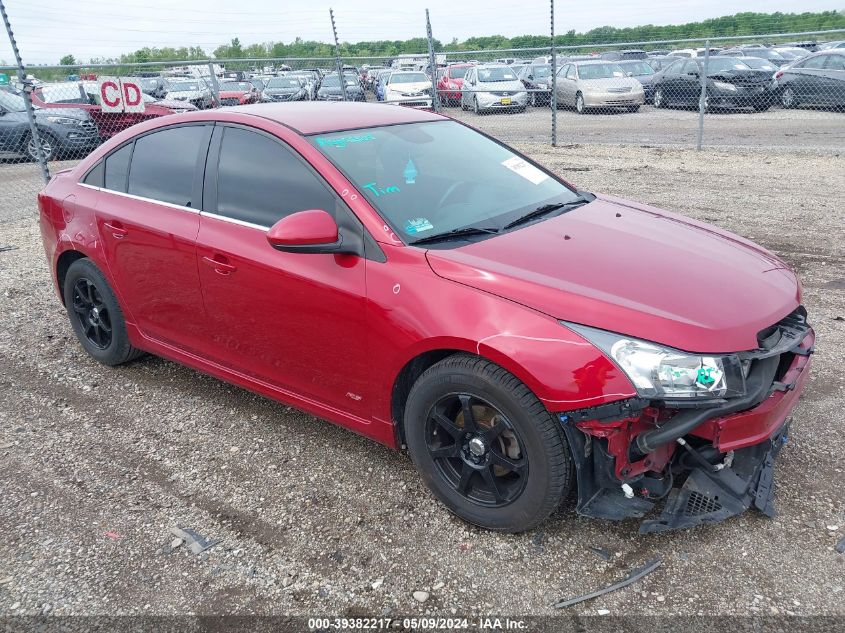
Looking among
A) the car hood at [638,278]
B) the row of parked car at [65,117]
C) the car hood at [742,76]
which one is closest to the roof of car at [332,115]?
the car hood at [638,278]

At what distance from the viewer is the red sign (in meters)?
10.6

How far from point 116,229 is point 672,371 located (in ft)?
10.7

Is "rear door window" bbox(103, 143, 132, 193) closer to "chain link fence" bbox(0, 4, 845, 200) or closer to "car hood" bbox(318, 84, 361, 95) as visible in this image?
"chain link fence" bbox(0, 4, 845, 200)

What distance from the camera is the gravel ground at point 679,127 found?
13.3 m

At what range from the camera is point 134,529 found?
3.15 metres

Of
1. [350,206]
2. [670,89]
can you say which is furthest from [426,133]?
[670,89]

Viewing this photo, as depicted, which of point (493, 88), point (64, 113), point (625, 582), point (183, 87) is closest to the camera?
point (625, 582)

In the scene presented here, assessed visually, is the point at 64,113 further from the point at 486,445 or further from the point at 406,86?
the point at 486,445

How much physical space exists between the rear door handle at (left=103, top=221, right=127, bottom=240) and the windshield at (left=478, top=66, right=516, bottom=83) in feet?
55.2

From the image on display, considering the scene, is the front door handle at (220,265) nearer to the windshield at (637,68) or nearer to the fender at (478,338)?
the fender at (478,338)

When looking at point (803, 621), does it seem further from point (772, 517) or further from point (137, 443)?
point (137, 443)

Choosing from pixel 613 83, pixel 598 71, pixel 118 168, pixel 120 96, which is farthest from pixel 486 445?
pixel 598 71

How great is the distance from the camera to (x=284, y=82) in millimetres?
21172

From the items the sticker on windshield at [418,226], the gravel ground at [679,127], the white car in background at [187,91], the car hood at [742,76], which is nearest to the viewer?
the sticker on windshield at [418,226]
